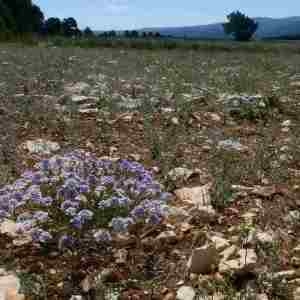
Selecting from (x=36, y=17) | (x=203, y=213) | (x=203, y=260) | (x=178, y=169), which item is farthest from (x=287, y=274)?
(x=36, y=17)

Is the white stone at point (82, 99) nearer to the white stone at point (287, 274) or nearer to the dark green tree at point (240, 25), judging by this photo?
the white stone at point (287, 274)

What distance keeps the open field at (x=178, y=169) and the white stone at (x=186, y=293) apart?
19 mm

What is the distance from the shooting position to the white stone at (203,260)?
12.5 feet

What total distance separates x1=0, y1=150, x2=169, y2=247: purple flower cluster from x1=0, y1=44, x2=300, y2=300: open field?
0.20m

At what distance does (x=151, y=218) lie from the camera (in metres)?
4.02

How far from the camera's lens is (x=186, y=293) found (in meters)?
3.59

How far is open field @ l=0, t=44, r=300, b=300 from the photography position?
3.75 meters

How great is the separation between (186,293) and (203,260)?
0.98 feet

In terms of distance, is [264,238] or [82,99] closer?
[264,238]

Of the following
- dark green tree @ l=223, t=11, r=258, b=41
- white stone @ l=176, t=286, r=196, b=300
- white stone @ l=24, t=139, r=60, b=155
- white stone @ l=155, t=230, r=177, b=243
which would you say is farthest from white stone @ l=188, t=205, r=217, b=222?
dark green tree @ l=223, t=11, r=258, b=41

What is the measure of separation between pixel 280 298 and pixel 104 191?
1503mm

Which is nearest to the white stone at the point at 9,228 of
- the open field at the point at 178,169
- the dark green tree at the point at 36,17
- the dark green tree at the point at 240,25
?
the open field at the point at 178,169

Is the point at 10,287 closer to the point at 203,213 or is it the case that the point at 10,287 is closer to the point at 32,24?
the point at 203,213

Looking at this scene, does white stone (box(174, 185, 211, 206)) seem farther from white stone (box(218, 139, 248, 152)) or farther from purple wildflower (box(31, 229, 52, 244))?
purple wildflower (box(31, 229, 52, 244))
